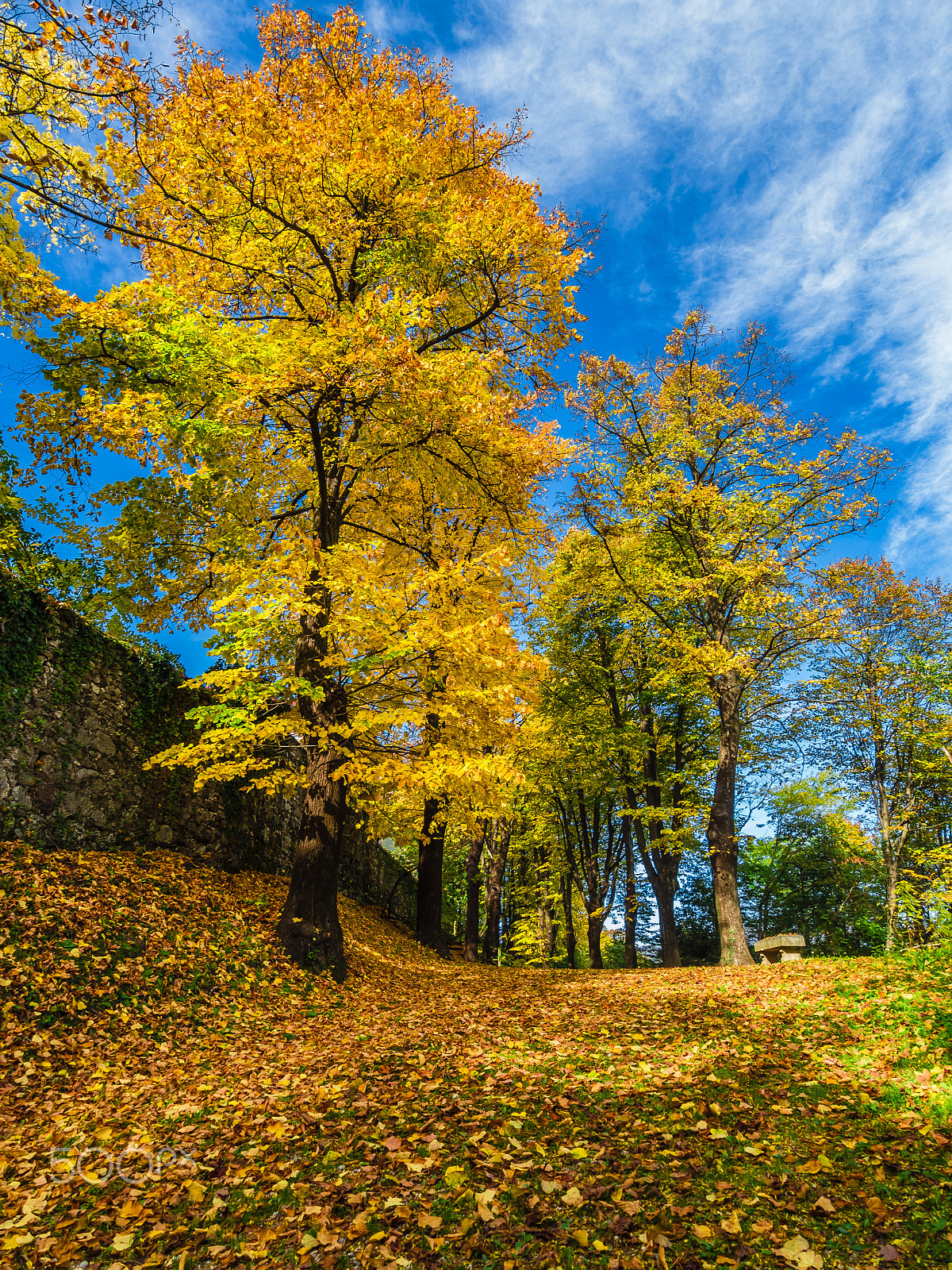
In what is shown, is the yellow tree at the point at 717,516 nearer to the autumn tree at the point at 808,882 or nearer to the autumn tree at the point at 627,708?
the autumn tree at the point at 627,708

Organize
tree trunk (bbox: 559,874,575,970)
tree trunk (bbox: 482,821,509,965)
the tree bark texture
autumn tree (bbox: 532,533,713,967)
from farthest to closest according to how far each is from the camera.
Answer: tree trunk (bbox: 559,874,575,970) < tree trunk (bbox: 482,821,509,965) < autumn tree (bbox: 532,533,713,967) < the tree bark texture

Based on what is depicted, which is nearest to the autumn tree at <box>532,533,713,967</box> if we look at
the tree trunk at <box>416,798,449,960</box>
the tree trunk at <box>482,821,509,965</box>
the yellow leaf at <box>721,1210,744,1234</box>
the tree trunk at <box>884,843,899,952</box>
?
the tree trunk at <box>482,821,509,965</box>

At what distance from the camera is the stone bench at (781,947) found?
13078 millimetres

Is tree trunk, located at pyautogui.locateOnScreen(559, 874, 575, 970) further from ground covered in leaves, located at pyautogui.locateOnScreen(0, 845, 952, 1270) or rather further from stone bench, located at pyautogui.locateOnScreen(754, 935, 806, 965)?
ground covered in leaves, located at pyautogui.locateOnScreen(0, 845, 952, 1270)

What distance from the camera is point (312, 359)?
735cm

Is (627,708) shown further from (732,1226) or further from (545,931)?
(732,1226)

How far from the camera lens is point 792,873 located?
28.9 metres

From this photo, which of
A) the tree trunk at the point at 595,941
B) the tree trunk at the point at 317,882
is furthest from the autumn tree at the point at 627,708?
the tree trunk at the point at 317,882

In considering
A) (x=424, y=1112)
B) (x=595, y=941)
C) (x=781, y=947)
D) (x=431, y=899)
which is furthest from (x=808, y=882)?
(x=424, y=1112)

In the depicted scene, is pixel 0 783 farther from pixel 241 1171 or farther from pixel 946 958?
pixel 946 958

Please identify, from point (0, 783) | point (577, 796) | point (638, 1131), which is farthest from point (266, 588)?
point (577, 796)

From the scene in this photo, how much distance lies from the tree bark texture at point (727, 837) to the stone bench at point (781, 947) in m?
1.49

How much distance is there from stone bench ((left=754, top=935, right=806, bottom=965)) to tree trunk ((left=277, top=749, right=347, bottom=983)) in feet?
30.6

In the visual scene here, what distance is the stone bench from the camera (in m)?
13.1
